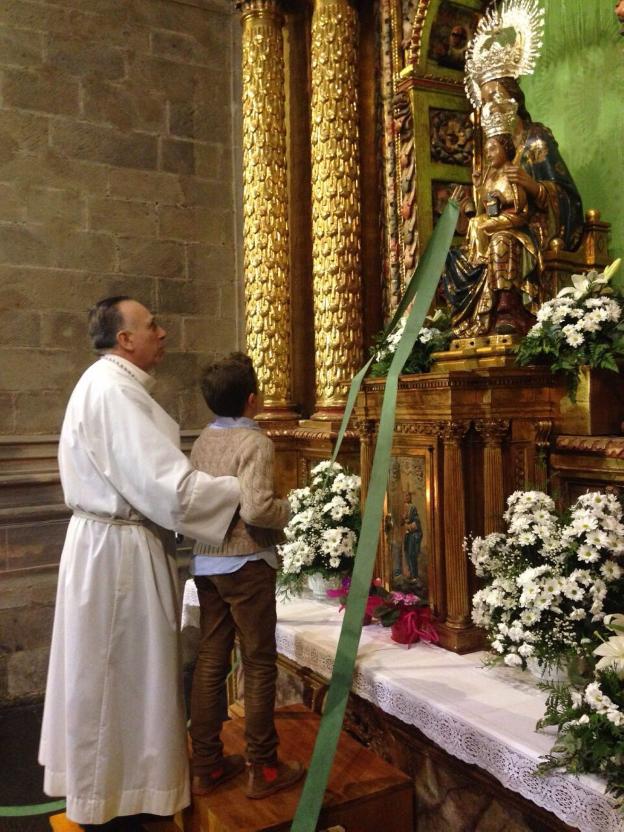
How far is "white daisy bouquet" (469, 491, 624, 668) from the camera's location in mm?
2650

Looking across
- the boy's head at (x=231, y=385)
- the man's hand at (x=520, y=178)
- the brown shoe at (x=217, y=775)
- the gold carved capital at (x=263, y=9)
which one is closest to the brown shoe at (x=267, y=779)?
the brown shoe at (x=217, y=775)

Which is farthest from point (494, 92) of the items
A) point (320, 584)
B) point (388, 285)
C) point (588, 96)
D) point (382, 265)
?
point (320, 584)

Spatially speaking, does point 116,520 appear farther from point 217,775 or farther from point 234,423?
point 217,775

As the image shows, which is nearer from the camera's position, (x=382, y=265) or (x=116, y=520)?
(x=116, y=520)

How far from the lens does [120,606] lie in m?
2.62

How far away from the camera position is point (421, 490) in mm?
3504

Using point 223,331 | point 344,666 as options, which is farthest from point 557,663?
point 223,331

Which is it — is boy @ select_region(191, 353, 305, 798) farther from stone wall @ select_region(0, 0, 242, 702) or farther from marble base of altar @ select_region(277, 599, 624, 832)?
stone wall @ select_region(0, 0, 242, 702)

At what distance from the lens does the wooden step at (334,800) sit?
8.22 feet

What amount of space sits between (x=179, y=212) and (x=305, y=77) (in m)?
1.43

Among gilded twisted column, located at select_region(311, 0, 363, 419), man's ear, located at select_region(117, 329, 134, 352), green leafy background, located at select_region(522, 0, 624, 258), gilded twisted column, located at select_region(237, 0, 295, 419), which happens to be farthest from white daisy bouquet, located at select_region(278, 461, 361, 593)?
green leafy background, located at select_region(522, 0, 624, 258)

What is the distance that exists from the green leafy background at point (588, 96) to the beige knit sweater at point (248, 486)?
8.67 ft

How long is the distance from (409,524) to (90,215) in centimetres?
374

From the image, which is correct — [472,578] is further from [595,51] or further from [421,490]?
[595,51]
